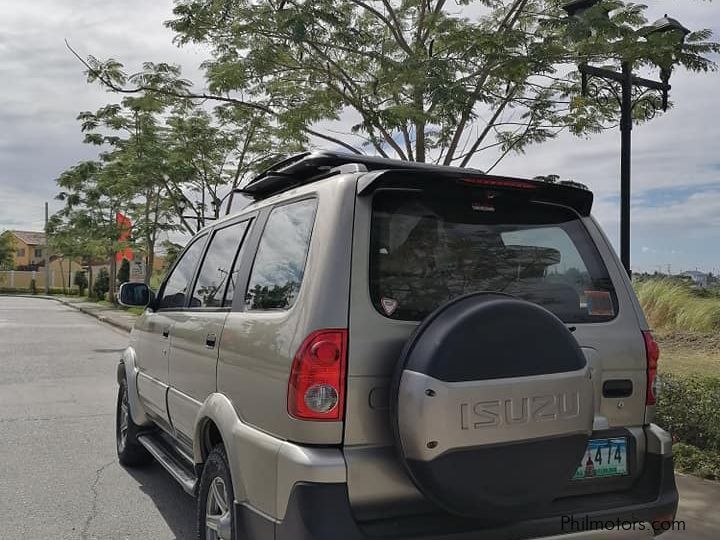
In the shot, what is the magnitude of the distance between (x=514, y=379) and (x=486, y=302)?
31 cm

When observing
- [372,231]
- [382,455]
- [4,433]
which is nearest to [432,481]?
[382,455]

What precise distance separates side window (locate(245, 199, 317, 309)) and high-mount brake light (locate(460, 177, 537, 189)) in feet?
2.23

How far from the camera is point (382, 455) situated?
2.61 metres

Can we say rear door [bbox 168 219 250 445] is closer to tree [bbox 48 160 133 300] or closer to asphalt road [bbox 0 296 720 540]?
asphalt road [bbox 0 296 720 540]

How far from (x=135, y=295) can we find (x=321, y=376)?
3245 mm

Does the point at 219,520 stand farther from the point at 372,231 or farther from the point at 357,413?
the point at 372,231

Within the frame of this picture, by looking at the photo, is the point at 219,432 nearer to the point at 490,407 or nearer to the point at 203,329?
the point at 203,329

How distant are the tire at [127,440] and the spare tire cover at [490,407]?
142 inches

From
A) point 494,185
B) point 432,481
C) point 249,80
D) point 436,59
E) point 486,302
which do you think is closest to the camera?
point 432,481

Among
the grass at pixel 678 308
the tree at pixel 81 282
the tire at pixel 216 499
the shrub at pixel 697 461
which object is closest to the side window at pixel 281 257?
the tire at pixel 216 499

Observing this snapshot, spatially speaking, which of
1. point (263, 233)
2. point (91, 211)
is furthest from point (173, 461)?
point (91, 211)

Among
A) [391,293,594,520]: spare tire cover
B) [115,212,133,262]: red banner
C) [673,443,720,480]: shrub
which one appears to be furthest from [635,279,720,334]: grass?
[115,212,133,262]: red banner

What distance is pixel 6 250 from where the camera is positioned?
78312 mm

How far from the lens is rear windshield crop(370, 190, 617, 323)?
2.81 metres
